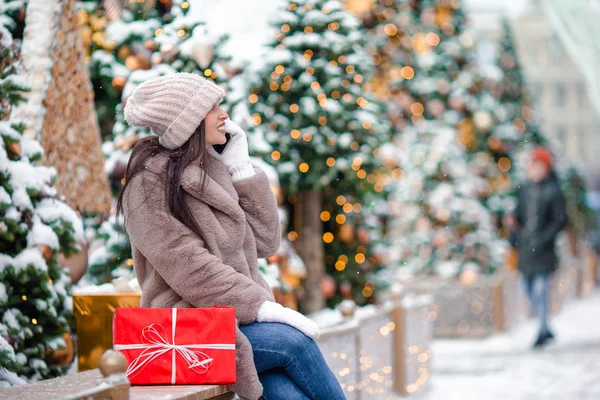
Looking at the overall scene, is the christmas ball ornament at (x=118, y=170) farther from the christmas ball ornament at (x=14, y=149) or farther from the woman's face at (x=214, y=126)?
the woman's face at (x=214, y=126)

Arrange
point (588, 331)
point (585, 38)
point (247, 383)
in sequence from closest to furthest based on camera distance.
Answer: point (247, 383), point (585, 38), point (588, 331)

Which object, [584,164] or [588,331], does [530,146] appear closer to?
[588,331]

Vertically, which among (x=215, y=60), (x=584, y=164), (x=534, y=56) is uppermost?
(x=215, y=60)

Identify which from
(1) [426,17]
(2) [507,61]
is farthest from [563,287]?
(1) [426,17]

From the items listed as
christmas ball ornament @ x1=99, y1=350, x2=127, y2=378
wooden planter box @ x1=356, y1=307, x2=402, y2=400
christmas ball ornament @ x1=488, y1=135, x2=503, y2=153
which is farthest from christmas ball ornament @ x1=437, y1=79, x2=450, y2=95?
christmas ball ornament @ x1=99, y1=350, x2=127, y2=378

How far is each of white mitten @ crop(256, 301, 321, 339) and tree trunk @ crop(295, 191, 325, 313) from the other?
4.93 m

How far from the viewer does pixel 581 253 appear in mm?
20125

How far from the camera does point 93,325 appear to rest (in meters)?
4.82

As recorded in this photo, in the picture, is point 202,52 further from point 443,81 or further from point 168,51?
point 443,81

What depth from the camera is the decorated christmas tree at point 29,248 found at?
15.2ft

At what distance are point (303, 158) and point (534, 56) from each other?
162 feet

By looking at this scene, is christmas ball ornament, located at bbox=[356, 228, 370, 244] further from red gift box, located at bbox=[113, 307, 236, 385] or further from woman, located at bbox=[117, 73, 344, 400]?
red gift box, located at bbox=[113, 307, 236, 385]

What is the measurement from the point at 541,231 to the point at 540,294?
0.69m

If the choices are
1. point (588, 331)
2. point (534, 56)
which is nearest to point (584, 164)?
point (534, 56)
